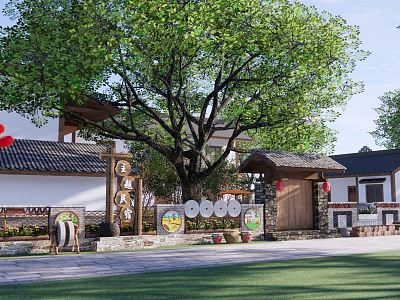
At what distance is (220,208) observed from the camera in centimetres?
2195

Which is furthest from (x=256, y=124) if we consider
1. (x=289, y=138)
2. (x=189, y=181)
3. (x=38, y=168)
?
(x=38, y=168)

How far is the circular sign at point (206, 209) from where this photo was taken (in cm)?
2158

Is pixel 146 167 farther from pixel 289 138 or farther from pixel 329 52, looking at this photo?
pixel 329 52

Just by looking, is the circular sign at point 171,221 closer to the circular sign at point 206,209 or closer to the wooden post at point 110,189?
the circular sign at point 206,209

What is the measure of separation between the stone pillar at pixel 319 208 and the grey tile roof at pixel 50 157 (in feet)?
35.0

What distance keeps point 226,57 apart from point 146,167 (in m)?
10.3

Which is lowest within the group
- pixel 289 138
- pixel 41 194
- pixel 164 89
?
pixel 41 194

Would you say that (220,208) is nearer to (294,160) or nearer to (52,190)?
(294,160)

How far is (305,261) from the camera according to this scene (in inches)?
554

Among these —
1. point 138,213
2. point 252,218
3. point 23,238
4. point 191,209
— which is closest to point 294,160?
point 252,218

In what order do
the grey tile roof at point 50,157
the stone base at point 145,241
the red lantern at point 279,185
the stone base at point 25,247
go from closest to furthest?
the stone base at point 25,247, the stone base at point 145,241, the red lantern at point 279,185, the grey tile roof at point 50,157

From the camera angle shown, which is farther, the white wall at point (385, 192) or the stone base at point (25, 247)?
the white wall at point (385, 192)

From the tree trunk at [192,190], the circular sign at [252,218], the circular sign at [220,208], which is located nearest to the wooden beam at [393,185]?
the circular sign at [252,218]

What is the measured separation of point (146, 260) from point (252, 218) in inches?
352
